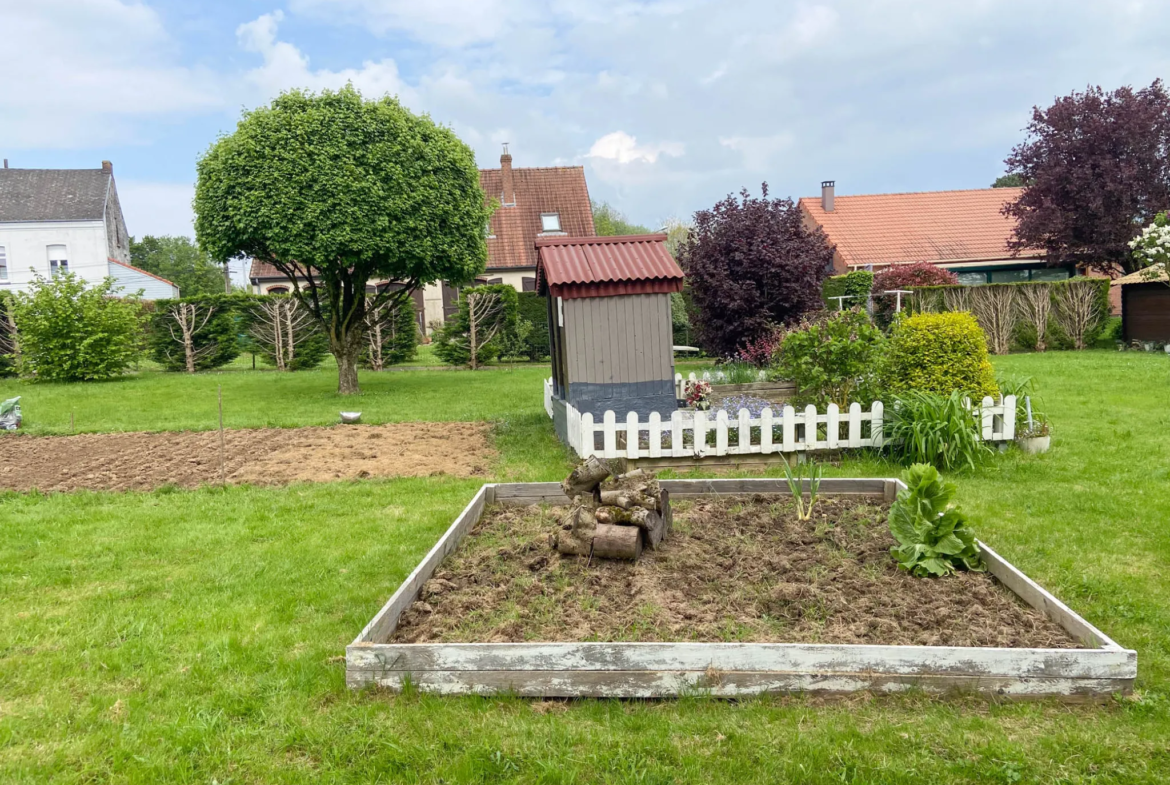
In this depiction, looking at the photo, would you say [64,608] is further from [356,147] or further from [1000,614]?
[356,147]

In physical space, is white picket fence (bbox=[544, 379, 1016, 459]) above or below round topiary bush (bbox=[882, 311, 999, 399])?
below

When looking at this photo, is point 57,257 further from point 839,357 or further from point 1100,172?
point 1100,172

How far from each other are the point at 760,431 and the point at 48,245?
143 feet

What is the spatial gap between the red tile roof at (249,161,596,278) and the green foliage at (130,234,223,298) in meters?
32.3

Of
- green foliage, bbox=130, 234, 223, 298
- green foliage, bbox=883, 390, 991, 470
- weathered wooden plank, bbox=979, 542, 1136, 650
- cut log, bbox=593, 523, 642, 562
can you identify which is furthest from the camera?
green foliage, bbox=130, 234, 223, 298

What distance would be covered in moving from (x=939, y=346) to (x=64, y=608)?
7.37 meters

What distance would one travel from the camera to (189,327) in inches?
802

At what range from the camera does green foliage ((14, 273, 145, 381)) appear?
17375mm

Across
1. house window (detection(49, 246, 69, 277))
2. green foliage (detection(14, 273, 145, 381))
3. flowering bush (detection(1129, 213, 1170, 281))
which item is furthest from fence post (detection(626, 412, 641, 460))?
house window (detection(49, 246, 69, 277))

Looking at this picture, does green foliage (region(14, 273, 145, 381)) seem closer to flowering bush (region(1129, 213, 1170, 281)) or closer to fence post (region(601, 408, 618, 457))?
fence post (region(601, 408, 618, 457))

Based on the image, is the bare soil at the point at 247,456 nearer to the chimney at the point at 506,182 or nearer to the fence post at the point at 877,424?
the fence post at the point at 877,424

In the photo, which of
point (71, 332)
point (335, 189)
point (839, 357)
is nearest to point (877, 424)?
point (839, 357)

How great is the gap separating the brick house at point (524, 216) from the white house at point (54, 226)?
13593 millimetres

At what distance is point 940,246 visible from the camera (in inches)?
1179
